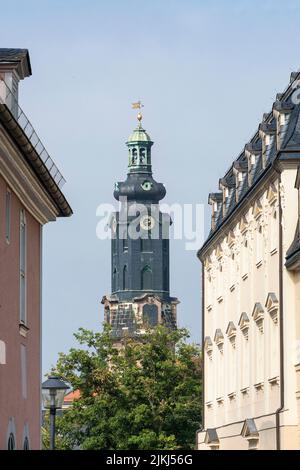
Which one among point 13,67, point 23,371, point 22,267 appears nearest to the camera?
point 23,371

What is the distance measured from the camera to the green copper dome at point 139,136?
176 metres

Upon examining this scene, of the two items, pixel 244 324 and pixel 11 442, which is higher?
pixel 244 324

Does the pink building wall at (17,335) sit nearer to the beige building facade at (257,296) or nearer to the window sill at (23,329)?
the window sill at (23,329)

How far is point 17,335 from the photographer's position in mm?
29562

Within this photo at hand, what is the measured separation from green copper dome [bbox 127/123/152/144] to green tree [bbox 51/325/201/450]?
9381 cm

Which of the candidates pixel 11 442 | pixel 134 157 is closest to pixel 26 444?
pixel 11 442

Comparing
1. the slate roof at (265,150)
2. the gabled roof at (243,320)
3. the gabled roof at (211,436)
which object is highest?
the slate roof at (265,150)

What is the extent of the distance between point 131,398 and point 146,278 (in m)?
107

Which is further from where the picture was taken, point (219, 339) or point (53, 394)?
point (219, 339)

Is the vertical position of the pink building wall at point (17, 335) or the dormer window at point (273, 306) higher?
the dormer window at point (273, 306)

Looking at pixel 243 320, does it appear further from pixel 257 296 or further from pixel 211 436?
pixel 211 436

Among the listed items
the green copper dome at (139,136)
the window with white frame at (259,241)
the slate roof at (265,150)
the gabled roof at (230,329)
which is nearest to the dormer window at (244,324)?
the gabled roof at (230,329)

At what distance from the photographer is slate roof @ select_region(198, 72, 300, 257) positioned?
145 ft
